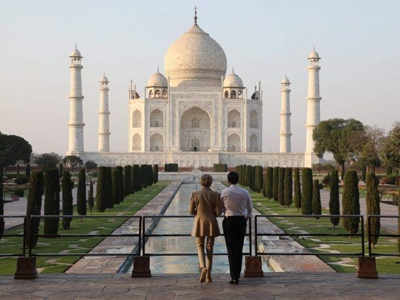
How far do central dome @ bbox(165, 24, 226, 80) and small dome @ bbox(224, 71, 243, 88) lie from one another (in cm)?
114

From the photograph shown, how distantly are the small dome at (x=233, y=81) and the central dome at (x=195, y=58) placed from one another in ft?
3.74

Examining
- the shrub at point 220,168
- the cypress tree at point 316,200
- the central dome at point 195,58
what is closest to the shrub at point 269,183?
the cypress tree at point 316,200

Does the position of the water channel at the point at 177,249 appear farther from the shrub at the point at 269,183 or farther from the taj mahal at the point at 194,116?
the taj mahal at the point at 194,116

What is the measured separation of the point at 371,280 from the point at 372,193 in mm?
3531

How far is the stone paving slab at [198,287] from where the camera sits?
4.65 metres

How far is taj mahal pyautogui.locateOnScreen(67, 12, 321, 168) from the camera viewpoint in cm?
4109

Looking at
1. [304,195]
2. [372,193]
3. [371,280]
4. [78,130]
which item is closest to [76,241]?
[372,193]

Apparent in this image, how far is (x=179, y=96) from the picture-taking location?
4575 centimetres

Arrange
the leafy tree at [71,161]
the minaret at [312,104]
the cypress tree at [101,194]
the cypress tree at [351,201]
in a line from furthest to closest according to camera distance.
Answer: the minaret at [312,104] → the leafy tree at [71,161] → the cypress tree at [101,194] → the cypress tree at [351,201]

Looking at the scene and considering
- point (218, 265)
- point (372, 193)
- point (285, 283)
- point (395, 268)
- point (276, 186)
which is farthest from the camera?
point (276, 186)

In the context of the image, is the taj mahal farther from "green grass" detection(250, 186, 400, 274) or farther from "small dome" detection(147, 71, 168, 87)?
"green grass" detection(250, 186, 400, 274)

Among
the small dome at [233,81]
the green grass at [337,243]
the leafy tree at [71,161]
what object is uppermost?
the small dome at [233,81]

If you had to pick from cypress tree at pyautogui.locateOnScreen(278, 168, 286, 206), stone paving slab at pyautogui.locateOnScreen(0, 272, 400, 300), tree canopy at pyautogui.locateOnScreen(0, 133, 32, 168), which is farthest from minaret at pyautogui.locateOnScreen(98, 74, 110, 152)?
stone paving slab at pyautogui.locateOnScreen(0, 272, 400, 300)

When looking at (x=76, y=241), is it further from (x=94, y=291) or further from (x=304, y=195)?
(x=304, y=195)
